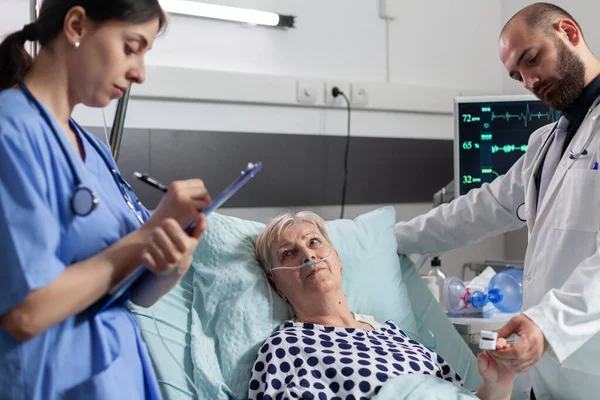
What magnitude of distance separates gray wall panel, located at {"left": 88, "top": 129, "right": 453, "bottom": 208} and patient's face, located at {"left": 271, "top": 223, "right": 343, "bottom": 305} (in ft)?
2.96

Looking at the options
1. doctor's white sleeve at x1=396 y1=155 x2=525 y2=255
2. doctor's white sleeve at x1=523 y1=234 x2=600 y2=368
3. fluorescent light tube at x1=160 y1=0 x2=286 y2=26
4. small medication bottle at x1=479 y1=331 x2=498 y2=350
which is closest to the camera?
small medication bottle at x1=479 y1=331 x2=498 y2=350

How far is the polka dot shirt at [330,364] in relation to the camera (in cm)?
169

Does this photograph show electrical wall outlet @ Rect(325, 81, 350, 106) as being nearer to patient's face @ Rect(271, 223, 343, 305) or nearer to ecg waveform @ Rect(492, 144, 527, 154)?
ecg waveform @ Rect(492, 144, 527, 154)

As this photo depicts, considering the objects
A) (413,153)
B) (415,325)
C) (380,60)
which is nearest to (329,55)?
(380,60)

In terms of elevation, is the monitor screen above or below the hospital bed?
above

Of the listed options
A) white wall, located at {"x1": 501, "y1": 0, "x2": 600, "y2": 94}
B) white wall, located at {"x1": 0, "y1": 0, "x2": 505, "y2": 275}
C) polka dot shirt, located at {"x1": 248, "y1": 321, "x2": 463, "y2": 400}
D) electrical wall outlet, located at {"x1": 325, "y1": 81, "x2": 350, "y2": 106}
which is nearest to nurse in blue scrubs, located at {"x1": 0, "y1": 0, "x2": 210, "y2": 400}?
polka dot shirt, located at {"x1": 248, "y1": 321, "x2": 463, "y2": 400}

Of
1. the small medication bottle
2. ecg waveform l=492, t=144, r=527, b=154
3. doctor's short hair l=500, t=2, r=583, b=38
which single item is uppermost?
doctor's short hair l=500, t=2, r=583, b=38

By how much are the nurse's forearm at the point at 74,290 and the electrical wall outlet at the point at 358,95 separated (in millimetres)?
2153

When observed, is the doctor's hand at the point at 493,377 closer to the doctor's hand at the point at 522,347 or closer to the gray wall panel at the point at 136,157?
the doctor's hand at the point at 522,347

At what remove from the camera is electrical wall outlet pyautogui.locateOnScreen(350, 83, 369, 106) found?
10.4ft

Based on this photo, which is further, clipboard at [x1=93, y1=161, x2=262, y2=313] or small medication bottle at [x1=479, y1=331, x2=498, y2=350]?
small medication bottle at [x1=479, y1=331, x2=498, y2=350]

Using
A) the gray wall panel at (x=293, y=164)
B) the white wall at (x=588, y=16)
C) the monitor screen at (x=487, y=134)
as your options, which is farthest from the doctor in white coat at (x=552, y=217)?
the white wall at (x=588, y=16)

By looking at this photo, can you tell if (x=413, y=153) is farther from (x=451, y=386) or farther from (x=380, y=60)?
(x=451, y=386)

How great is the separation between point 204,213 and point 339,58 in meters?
2.17
